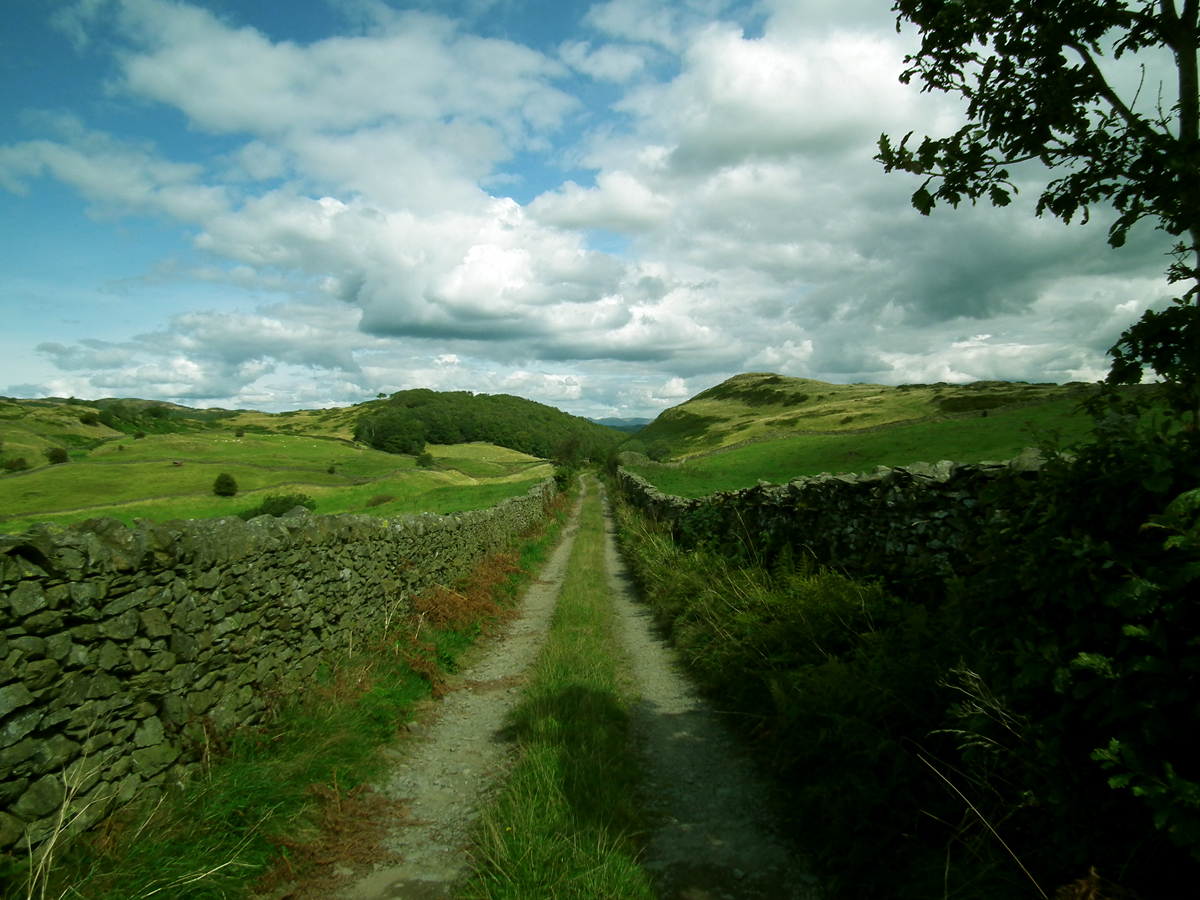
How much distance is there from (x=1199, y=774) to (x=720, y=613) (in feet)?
21.0

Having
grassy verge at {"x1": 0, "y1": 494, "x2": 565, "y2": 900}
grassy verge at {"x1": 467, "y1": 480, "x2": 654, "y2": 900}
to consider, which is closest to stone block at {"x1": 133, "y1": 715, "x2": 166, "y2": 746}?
grassy verge at {"x1": 0, "y1": 494, "x2": 565, "y2": 900}

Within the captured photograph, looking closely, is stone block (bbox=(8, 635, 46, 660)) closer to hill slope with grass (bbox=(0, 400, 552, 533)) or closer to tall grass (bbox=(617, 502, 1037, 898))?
tall grass (bbox=(617, 502, 1037, 898))

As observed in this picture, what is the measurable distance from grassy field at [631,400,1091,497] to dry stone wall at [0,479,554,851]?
21831mm

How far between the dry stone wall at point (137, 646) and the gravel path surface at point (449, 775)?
5.28 ft

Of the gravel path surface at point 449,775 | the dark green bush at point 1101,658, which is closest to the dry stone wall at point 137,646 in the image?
the gravel path surface at point 449,775

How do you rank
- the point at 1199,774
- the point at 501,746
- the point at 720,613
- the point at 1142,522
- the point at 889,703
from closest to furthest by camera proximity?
the point at 1199,774 < the point at 1142,522 < the point at 889,703 < the point at 501,746 < the point at 720,613

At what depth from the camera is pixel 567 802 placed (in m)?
4.38

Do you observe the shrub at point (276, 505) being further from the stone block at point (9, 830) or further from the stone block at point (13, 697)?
the stone block at point (9, 830)

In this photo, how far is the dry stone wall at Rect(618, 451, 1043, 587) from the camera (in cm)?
568

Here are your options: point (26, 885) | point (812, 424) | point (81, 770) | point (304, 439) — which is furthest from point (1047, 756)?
point (304, 439)

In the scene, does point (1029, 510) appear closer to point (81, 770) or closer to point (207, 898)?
point (207, 898)

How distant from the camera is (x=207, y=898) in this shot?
11.4 ft

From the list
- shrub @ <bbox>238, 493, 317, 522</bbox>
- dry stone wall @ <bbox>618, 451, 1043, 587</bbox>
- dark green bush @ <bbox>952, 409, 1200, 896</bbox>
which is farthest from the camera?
shrub @ <bbox>238, 493, 317, 522</bbox>

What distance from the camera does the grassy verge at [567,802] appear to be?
3.59 meters
